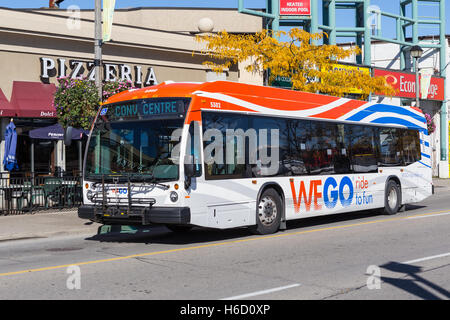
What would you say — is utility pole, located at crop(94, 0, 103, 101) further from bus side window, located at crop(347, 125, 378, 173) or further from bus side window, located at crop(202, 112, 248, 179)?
bus side window, located at crop(347, 125, 378, 173)

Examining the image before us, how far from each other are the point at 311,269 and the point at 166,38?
2009 centimetres

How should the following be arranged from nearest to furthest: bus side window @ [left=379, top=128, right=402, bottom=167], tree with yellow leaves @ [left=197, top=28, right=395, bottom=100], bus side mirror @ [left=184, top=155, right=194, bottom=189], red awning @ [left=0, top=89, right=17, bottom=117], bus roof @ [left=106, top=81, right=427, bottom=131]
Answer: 1. bus side mirror @ [left=184, top=155, right=194, bottom=189]
2. bus roof @ [left=106, top=81, right=427, bottom=131]
3. bus side window @ [left=379, top=128, right=402, bottom=167]
4. red awning @ [left=0, top=89, right=17, bottom=117]
5. tree with yellow leaves @ [left=197, top=28, right=395, bottom=100]

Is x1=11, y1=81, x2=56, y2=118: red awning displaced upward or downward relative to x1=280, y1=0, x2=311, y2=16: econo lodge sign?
downward

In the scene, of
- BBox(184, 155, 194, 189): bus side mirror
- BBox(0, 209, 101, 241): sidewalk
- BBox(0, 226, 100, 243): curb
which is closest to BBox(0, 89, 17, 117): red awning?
BBox(0, 209, 101, 241): sidewalk

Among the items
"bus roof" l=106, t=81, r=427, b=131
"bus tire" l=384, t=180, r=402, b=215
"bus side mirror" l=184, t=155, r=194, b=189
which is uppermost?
"bus roof" l=106, t=81, r=427, b=131

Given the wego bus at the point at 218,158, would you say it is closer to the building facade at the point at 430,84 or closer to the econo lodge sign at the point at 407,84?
the econo lodge sign at the point at 407,84

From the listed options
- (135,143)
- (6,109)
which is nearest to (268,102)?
(135,143)

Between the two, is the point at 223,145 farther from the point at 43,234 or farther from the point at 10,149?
the point at 10,149

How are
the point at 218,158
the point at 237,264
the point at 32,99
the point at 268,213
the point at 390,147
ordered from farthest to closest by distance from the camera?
the point at 32,99 < the point at 390,147 < the point at 268,213 < the point at 218,158 < the point at 237,264

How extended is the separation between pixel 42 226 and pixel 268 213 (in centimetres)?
575

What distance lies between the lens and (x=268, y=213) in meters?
13.1

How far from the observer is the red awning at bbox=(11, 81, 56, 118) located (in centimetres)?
2173

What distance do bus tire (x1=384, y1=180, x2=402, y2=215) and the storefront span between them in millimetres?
9739

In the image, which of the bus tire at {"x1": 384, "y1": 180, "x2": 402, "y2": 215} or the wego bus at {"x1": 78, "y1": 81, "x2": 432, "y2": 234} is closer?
the wego bus at {"x1": 78, "y1": 81, "x2": 432, "y2": 234}
